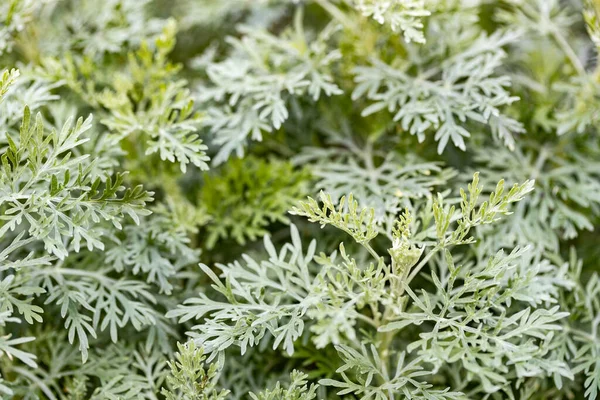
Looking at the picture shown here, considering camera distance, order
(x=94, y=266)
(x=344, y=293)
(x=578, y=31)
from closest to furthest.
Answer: (x=344, y=293)
(x=94, y=266)
(x=578, y=31)

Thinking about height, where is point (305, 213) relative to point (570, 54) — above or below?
below

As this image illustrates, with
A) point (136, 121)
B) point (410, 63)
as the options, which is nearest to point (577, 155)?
point (410, 63)

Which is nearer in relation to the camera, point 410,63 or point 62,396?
point 62,396

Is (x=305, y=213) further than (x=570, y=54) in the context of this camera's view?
No

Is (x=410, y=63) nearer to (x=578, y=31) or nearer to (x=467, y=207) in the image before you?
(x=467, y=207)

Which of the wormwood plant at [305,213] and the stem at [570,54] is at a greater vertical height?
the stem at [570,54]

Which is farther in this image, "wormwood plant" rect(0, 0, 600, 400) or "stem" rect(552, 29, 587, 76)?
"stem" rect(552, 29, 587, 76)

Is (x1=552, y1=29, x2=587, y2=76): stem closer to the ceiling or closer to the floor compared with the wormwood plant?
closer to the ceiling

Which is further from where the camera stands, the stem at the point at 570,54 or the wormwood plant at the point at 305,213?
the stem at the point at 570,54
